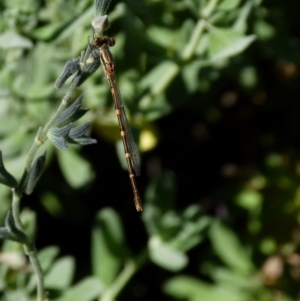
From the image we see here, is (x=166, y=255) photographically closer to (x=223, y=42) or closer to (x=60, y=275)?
(x=60, y=275)

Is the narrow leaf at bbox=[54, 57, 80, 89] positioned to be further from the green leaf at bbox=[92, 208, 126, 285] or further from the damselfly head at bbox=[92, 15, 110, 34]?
the green leaf at bbox=[92, 208, 126, 285]

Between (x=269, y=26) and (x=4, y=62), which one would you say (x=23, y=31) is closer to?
(x=4, y=62)

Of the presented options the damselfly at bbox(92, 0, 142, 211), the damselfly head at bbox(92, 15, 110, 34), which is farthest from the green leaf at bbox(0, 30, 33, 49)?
the damselfly head at bbox(92, 15, 110, 34)

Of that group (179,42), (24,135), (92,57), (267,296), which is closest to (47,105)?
(24,135)

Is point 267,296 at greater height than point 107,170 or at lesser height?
lesser

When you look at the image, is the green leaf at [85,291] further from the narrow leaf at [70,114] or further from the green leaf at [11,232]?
the narrow leaf at [70,114]

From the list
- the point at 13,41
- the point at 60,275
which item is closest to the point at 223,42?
the point at 13,41

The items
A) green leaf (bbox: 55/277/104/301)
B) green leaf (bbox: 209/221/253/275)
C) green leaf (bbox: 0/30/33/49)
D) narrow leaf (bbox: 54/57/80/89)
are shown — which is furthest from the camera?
green leaf (bbox: 209/221/253/275)

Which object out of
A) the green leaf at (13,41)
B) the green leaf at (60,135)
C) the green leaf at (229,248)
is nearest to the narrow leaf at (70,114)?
the green leaf at (60,135)
